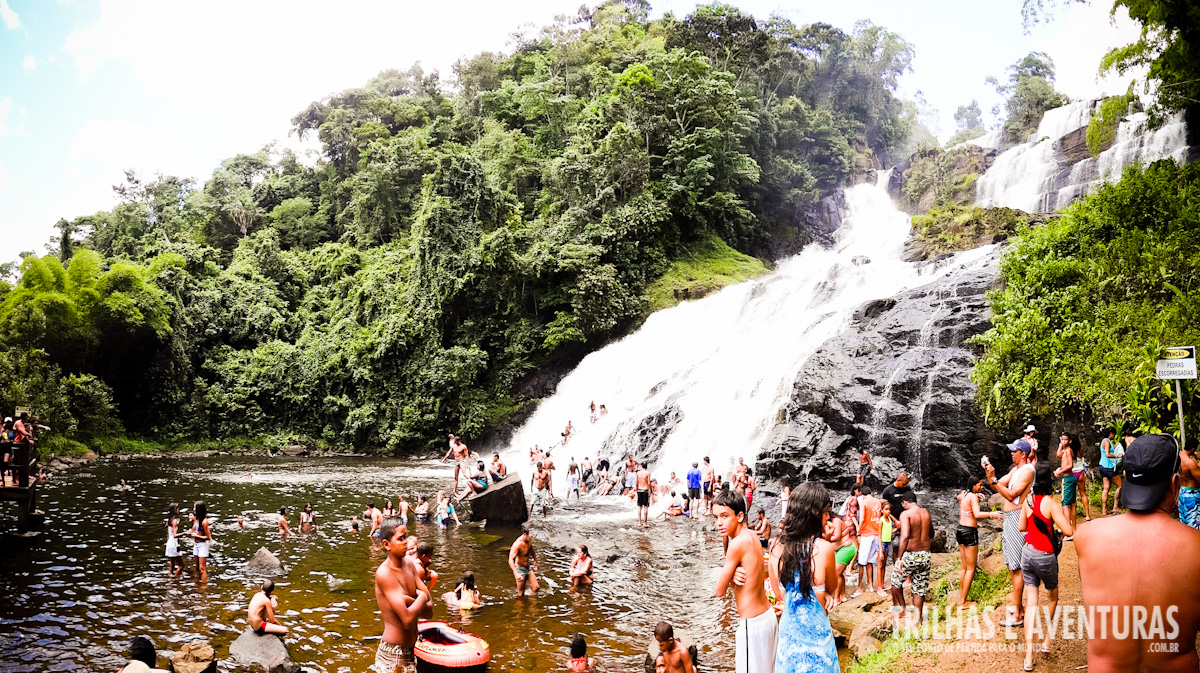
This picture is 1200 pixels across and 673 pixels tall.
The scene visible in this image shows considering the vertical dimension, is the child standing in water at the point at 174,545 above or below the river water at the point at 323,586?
above

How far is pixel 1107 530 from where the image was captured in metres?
3.12

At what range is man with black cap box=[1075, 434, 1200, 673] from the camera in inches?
113

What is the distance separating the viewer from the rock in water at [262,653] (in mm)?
7676

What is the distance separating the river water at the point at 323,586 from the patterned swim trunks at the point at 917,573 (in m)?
2.26

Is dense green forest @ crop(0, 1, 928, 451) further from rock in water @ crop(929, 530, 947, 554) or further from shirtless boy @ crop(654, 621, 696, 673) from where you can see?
shirtless boy @ crop(654, 621, 696, 673)

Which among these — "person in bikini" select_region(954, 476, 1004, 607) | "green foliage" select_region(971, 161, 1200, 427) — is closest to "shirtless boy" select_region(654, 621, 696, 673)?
"person in bikini" select_region(954, 476, 1004, 607)

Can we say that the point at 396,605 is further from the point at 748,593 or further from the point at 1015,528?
the point at 1015,528

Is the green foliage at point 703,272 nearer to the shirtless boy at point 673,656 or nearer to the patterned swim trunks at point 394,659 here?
the shirtless boy at point 673,656

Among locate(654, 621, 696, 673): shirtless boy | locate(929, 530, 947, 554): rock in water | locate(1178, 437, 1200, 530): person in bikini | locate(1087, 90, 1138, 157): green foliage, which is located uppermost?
locate(1087, 90, 1138, 157): green foliage

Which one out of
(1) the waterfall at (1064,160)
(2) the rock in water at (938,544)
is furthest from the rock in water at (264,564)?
(1) the waterfall at (1064,160)

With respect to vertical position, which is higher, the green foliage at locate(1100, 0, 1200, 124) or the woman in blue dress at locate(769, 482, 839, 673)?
the green foliage at locate(1100, 0, 1200, 124)

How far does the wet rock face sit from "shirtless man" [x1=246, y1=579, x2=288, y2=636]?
10355mm

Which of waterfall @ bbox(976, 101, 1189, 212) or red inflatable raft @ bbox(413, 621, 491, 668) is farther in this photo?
waterfall @ bbox(976, 101, 1189, 212)

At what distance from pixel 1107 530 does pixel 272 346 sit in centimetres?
3926
